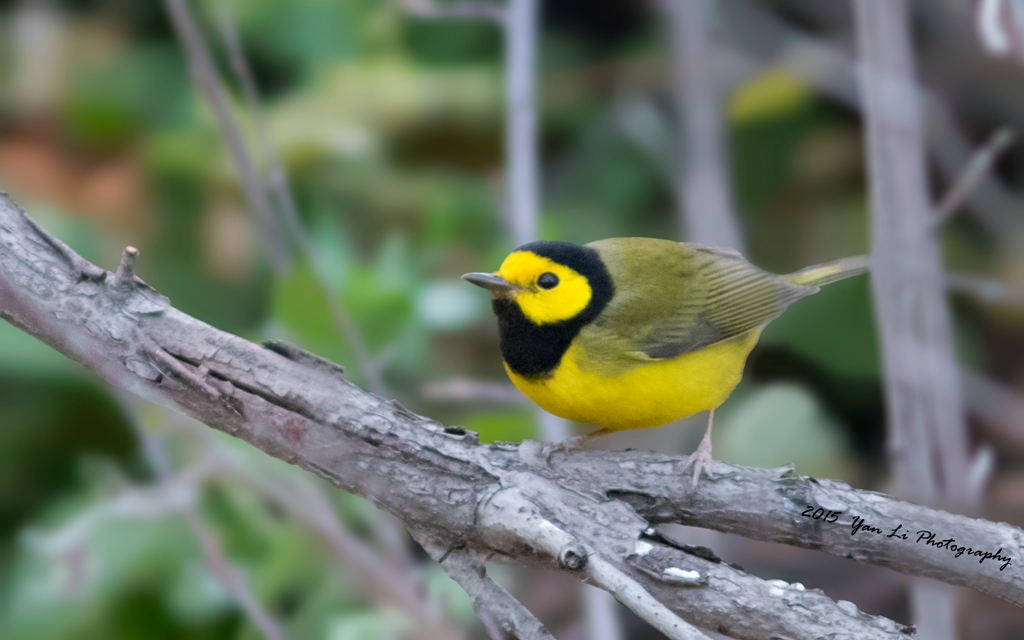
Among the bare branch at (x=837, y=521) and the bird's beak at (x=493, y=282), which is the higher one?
the bird's beak at (x=493, y=282)

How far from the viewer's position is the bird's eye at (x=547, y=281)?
1776 mm

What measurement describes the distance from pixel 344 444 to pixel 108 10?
130 inches

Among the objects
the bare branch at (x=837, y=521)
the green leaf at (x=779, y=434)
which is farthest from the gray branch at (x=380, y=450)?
the green leaf at (x=779, y=434)

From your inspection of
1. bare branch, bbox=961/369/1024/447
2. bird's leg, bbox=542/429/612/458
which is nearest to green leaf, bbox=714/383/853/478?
bare branch, bbox=961/369/1024/447

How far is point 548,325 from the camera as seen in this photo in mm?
1795

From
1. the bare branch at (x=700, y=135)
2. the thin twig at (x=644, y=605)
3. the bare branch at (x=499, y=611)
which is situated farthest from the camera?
the bare branch at (x=700, y=135)

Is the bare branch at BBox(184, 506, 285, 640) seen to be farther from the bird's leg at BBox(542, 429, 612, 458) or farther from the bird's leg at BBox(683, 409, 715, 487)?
the bird's leg at BBox(683, 409, 715, 487)

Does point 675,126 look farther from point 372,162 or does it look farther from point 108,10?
point 108,10

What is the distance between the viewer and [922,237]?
2.17 meters

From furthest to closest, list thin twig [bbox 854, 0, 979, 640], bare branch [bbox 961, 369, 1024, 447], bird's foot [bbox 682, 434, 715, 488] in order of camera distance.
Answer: bare branch [bbox 961, 369, 1024, 447] < thin twig [bbox 854, 0, 979, 640] < bird's foot [bbox 682, 434, 715, 488]

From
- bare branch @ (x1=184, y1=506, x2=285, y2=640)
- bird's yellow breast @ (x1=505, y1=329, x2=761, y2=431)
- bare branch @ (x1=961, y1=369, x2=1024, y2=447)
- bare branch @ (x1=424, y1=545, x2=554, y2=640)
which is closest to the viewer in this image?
bare branch @ (x1=424, y1=545, x2=554, y2=640)

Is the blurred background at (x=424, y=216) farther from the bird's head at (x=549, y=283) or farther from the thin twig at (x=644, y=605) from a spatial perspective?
the thin twig at (x=644, y=605)

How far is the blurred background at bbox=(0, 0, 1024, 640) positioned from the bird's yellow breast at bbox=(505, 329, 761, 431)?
68 cm

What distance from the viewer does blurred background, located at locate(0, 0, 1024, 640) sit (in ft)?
8.04
